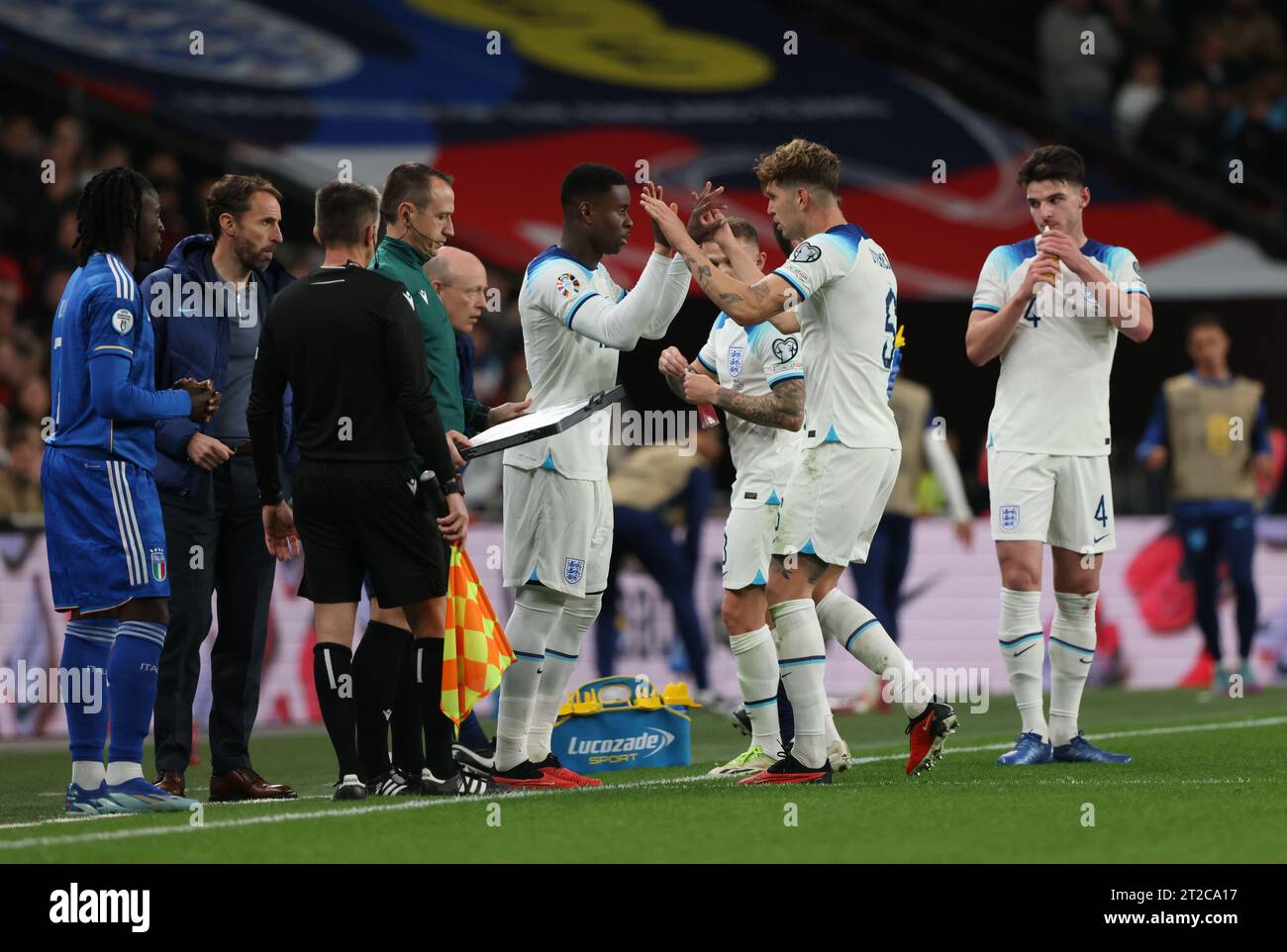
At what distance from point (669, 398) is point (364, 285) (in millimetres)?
11150

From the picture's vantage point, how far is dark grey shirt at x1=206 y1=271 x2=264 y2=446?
751 centimetres

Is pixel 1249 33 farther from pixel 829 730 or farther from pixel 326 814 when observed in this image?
pixel 326 814

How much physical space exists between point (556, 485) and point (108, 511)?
5.65 feet

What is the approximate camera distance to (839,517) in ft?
23.5

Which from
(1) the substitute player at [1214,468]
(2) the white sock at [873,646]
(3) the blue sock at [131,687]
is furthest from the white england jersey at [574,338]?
(1) the substitute player at [1214,468]

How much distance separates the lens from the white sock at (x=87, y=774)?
6.59 m

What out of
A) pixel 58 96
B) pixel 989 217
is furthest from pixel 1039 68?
pixel 58 96

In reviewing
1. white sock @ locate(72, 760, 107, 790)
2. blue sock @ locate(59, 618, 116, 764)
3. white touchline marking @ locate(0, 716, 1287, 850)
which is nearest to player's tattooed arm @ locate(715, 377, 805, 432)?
white touchline marking @ locate(0, 716, 1287, 850)

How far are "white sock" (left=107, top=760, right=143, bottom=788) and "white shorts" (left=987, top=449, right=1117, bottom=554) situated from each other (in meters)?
3.77

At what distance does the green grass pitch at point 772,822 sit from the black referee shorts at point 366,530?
0.76m

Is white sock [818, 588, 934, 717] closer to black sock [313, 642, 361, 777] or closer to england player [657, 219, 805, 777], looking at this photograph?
england player [657, 219, 805, 777]

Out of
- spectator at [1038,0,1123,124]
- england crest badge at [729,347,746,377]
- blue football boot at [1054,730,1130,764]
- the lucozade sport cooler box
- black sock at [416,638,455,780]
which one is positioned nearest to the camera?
black sock at [416,638,455,780]
